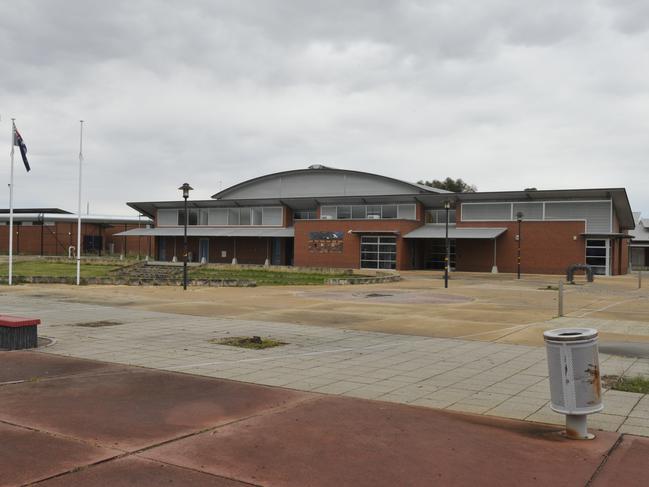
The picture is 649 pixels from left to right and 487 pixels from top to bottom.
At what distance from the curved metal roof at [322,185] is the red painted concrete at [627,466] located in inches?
2028

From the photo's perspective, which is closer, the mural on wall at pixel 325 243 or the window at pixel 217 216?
the mural on wall at pixel 325 243

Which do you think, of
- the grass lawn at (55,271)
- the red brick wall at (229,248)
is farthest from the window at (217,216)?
the grass lawn at (55,271)

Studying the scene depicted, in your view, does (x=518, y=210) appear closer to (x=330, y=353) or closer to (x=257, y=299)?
(x=257, y=299)

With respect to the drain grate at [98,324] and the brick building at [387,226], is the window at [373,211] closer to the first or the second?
the brick building at [387,226]

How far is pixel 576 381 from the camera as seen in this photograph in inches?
232

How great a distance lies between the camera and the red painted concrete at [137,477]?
4637mm

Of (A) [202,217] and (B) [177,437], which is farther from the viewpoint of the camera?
(A) [202,217]

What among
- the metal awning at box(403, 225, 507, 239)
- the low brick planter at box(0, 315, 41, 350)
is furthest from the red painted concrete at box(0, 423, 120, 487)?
the metal awning at box(403, 225, 507, 239)

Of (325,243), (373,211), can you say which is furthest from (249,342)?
(373,211)

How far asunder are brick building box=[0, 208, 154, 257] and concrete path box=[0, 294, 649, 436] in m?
60.3

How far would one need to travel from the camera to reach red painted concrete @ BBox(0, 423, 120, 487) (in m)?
4.78

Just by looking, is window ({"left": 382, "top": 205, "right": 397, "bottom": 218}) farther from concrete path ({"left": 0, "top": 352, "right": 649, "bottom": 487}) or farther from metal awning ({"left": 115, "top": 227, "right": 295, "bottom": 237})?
concrete path ({"left": 0, "top": 352, "right": 649, "bottom": 487})

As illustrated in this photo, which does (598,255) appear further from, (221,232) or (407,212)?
(221,232)

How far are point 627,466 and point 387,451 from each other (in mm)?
1954
